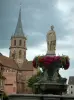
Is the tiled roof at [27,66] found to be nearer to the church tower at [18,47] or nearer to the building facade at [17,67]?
the building facade at [17,67]

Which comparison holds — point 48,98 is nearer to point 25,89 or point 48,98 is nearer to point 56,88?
point 56,88

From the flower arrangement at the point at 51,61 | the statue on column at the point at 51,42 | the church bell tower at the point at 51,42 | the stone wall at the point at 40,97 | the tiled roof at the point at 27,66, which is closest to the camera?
the stone wall at the point at 40,97

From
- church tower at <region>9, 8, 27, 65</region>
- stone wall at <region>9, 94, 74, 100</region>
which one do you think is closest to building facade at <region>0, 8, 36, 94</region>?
church tower at <region>9, 8, 27, 65</region>

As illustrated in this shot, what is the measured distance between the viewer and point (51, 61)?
25156 mm

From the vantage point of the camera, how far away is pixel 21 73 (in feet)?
555

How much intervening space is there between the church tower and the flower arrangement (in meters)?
153

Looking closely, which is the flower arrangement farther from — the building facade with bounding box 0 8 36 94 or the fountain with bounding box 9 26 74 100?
the building facade with bounding box 0 8 36 94

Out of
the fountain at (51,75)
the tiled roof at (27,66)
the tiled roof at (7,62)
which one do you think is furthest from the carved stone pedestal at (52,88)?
the tiled roof at (27,66)

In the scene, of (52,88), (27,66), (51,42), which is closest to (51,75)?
(52,88)

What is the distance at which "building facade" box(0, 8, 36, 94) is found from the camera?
134863mm

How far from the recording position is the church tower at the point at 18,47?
185 metres

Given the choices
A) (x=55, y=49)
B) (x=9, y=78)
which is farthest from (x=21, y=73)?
(x=55, y=49)

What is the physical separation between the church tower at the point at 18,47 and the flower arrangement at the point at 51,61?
152839 mm

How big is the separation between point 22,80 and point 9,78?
2952cm
